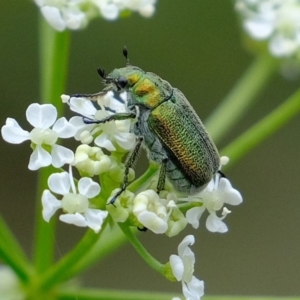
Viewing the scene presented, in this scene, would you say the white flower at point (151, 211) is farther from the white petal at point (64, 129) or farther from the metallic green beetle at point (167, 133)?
the white petal at point (64, 129)

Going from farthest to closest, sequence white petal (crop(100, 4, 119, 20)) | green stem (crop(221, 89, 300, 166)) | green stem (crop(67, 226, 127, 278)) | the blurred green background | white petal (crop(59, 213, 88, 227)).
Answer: the blurred green background, green stem (crop(221, 89, 300, 166)), white petal (crop(100, 4, 119, 20)), green stem (crop(67, 226, 127, 278)), white petal (crop(59, 213, 88, 227))

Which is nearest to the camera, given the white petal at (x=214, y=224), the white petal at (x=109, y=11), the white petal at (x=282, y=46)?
the white petal at (x=214, y=224)

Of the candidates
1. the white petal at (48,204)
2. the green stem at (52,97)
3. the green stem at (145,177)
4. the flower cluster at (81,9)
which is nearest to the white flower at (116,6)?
the flower cluster at (81,9)

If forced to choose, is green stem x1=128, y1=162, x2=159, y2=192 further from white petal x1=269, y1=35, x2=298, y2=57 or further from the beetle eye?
white petal x1=269, y1=35, x2=298, y2=57

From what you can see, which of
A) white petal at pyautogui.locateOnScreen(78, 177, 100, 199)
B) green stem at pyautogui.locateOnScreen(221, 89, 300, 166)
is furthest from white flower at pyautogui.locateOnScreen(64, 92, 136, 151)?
green stem at pyautogui.locateOnScreen(221, 89, 300, 166)

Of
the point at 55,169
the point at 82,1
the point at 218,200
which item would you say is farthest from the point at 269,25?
the point at 55,169
